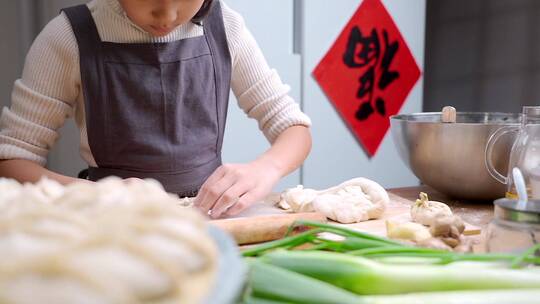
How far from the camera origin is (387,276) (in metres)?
0.52

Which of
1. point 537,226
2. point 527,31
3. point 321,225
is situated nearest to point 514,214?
point 537,226

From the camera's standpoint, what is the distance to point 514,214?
67 cm

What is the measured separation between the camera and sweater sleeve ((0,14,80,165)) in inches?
50.2

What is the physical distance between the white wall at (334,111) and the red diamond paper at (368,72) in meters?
0.04

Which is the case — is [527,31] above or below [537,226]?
above

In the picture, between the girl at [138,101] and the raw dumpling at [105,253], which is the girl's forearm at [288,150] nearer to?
the girl at [138,101]

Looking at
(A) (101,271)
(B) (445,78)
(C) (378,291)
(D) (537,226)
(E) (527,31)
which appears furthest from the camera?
(B) (445,78)

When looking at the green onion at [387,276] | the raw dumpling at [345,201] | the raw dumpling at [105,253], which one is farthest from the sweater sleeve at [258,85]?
the raw dumpling at [105,253]

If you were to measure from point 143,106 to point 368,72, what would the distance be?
151cm

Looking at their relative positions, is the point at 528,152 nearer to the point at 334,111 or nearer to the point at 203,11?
the point at 203,11

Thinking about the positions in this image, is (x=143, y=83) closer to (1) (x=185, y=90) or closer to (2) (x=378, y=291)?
(1) (x=185, y=90)

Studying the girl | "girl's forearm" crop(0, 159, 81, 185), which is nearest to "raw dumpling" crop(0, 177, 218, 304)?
the girl

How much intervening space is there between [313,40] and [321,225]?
1.91 m

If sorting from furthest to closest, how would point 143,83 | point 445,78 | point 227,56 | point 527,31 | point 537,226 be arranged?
point 445,78 < point 527,31 < point 227,56 < point 143,83 < point 537,226
